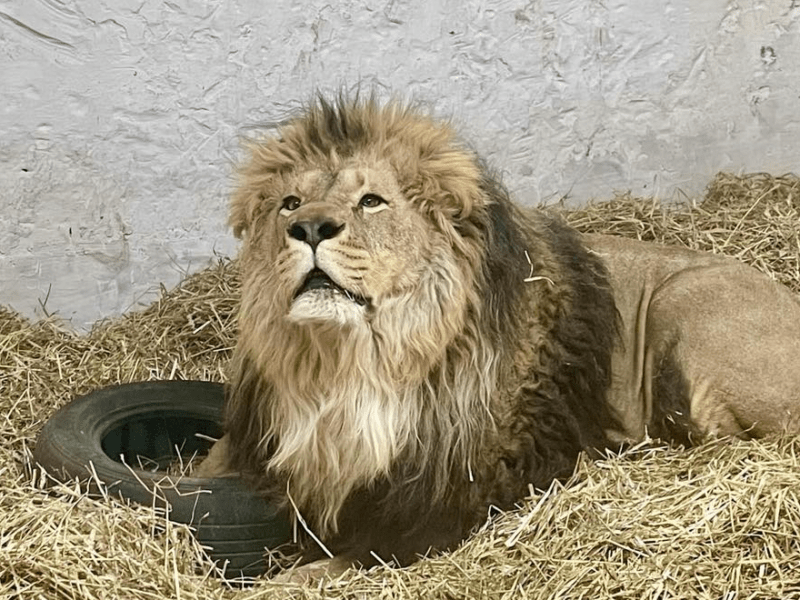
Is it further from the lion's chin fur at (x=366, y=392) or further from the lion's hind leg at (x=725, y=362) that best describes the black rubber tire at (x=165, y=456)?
the lion's hind leg at (x=725, y=362)

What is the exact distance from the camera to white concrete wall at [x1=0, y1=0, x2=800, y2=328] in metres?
5.69

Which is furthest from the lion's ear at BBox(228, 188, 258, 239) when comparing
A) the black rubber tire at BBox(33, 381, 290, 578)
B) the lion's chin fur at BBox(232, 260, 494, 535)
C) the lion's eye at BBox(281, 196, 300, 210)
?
the black rubber tire at BBox(33, 381, 290, 578)

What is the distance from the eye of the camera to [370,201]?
3.90 meters

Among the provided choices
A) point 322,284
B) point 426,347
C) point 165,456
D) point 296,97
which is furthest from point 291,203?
point 296,97

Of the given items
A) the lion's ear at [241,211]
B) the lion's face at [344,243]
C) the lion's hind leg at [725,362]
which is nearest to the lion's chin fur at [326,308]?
the lion's face at [344,243]

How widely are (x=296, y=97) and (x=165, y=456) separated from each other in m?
1.78

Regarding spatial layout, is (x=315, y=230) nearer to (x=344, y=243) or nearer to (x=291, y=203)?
(x=344, y=243)

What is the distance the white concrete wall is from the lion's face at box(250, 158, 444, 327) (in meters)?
1.89

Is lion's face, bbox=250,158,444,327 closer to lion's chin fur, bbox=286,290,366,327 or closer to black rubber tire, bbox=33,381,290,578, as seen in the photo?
→ lion's chin fur, bbox=286,290,366,327

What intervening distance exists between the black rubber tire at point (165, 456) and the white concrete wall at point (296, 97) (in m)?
1.11

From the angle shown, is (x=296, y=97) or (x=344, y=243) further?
(x=296, y=97)

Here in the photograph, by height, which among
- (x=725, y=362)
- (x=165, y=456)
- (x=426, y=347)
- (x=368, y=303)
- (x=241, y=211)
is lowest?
(x=165, y=456)

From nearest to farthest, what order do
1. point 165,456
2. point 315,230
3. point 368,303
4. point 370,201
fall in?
point 315,230 < point 368,303 < point 370,201 < point 165,456

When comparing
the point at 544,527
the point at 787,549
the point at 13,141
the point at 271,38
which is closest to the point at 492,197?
the point at 544,527
